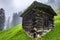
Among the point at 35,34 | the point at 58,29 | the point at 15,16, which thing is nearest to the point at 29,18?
the point at 35,34

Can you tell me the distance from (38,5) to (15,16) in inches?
4986

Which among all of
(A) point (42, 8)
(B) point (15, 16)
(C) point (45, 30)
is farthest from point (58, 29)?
(B) point (15, 16)

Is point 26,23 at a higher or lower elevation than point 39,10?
lower

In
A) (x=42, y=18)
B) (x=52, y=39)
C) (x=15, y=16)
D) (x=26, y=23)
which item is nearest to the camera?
(x=52, y=39)

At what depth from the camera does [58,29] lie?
33.2 meters

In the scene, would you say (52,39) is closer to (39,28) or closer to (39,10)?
(39,28)

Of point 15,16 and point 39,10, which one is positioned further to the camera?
point 15,16

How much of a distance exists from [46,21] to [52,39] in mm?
3891

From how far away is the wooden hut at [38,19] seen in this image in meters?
30.7

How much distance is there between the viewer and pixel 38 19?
31.0 meters

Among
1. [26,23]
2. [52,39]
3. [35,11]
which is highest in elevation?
[35,11]

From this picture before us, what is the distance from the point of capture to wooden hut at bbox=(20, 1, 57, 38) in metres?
30.7

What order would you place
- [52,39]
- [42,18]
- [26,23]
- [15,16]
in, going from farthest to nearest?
[15,16]
[26,23]
[42,18]
[52,39]

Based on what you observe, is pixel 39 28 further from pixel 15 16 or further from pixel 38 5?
pixel 15 16
